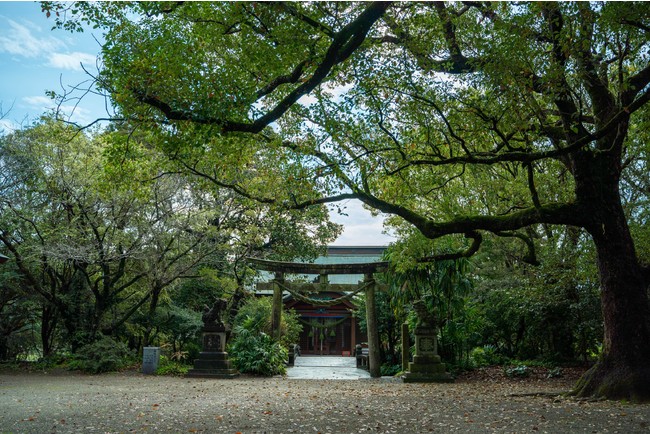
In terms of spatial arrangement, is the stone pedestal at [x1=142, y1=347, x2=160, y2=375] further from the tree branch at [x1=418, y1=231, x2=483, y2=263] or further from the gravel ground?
the tree branch at [x1=418, y1=231, x2=483, y2=263]

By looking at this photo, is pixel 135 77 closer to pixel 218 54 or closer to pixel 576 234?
pixel 218 54

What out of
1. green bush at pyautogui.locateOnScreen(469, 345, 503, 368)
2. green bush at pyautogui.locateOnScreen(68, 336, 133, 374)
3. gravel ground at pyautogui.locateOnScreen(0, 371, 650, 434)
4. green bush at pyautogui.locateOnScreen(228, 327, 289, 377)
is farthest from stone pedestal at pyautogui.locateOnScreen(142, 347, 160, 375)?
green bush at pyautogui.locateOnScreen(469, 345, 503, 368)

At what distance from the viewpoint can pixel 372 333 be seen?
50.0 feet

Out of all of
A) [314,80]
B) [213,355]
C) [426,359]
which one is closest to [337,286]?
[426,359]

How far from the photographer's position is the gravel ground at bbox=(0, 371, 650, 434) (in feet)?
18.7

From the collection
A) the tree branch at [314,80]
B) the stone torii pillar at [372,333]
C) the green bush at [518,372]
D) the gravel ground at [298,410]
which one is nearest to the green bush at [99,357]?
the gravel ground at [298,410]

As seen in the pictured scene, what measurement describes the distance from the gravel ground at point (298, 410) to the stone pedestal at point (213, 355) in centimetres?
256

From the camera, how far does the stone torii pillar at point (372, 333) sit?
584 inches

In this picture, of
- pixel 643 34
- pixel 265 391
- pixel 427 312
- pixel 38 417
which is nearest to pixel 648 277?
pixel 643 34

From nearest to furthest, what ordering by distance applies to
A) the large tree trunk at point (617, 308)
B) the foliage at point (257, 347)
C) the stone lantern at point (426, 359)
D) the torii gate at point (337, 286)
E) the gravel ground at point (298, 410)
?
the gravel ground at point (298, 410) → the large tree trunk at point (617, 308) → the stone lantern at point (426, 359) → the foliage at point (257, 347) → the torii gate at point (337, 286)

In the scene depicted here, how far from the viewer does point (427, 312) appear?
13352 millimetres

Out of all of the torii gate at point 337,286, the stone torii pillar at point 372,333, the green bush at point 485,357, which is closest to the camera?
the green bush at point 485,357

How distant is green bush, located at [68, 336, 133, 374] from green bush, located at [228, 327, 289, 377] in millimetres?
3250

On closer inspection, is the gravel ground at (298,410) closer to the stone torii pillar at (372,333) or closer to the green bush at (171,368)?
the green bush at (171,368)
